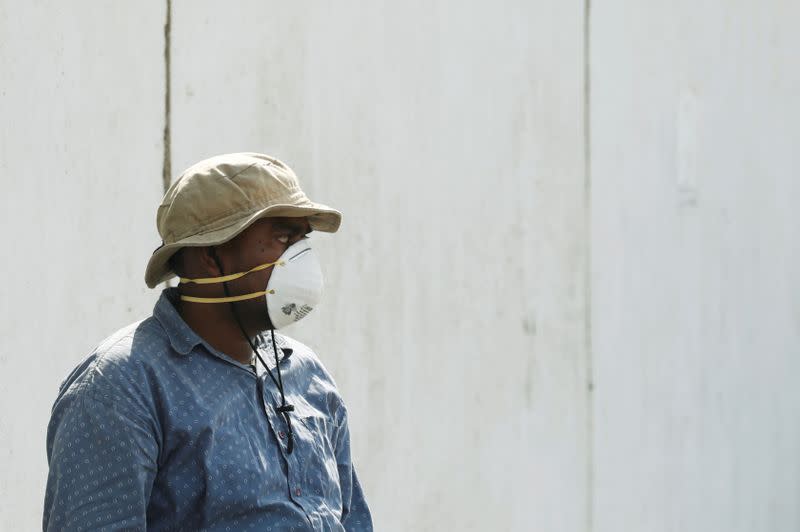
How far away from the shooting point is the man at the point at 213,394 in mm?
2074

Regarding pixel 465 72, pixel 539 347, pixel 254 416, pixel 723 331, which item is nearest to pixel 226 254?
pixel 254 416

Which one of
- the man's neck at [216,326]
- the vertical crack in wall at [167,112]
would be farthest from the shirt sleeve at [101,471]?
the vertical crack in wall at [167,112]

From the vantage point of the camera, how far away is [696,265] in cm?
592

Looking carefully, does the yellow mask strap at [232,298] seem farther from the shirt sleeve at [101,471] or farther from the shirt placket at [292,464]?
the shirt sleeve at [101,471]

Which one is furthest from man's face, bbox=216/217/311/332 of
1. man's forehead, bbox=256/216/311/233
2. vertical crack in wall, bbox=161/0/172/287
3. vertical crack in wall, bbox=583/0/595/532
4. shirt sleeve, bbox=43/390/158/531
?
vertical crack in wall, bbox=583/0/595/532

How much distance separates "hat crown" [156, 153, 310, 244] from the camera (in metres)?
2.26

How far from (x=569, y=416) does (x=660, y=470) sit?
0.83 m

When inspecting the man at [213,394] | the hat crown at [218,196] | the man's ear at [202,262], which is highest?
the hat crown at [218,196]

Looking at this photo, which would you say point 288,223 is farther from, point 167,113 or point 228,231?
point 167,113

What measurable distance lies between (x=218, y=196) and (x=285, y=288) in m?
0.20

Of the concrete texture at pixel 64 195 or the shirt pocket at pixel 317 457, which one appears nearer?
the shirt pocket at pixel 317 457

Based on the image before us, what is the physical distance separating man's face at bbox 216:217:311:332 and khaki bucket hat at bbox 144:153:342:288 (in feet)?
0.14

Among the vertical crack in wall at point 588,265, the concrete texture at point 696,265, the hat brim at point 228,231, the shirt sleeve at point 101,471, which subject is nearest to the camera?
the shirt sleeve at point 101,471

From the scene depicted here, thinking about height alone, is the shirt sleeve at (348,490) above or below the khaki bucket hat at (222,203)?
below
